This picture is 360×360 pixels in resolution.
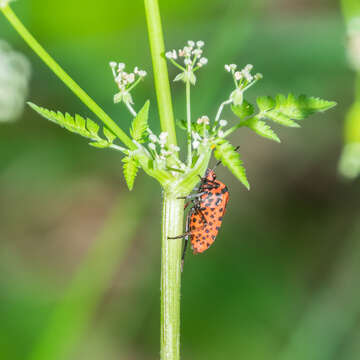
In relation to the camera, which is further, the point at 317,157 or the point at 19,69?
the point at 317,157

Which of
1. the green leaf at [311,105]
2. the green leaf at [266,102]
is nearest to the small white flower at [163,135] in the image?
the green leaf at [266,102]

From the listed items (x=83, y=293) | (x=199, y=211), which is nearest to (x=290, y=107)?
(x=199, y=211)

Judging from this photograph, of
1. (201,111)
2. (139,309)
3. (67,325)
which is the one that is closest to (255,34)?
(201,111)

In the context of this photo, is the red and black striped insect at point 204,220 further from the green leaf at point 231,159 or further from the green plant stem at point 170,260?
the green leaf at point 231,159

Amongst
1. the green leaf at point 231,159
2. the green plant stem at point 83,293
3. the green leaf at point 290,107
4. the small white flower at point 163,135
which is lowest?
the green plant stem at point 83,293

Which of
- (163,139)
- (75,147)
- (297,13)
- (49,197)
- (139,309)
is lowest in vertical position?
(139,309)

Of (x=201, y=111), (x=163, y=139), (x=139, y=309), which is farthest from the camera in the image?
(x=139, y=309)

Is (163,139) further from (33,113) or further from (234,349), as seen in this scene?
(33,113)
